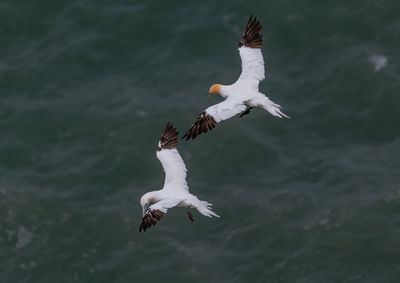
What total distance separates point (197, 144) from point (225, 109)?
20846mm

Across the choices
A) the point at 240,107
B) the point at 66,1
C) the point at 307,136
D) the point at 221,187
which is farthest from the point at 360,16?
the point at 240,107

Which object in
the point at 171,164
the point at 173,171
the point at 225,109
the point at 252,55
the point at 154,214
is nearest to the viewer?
the point at 154,214

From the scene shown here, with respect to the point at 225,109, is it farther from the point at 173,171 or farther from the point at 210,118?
the point at 173,171

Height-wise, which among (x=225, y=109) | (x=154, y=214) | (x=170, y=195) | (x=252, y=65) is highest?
(x=252, y=65)

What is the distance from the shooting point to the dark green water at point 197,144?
4706 cm

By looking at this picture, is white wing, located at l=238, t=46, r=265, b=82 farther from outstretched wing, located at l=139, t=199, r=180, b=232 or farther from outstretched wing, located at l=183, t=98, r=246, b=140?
outstretched wing, located at l=139, t=199, r=180, b=232

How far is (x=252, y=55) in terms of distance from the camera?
33125 millimetres

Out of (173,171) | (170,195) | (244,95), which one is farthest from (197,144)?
(244,95)

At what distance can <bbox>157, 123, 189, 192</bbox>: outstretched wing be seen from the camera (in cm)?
3275

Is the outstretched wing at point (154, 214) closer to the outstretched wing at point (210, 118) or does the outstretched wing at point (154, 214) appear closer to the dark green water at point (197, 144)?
the outstretched wing at point (210, 118)

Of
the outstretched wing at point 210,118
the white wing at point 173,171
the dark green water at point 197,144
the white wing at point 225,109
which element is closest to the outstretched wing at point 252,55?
the white wing at point 225,109

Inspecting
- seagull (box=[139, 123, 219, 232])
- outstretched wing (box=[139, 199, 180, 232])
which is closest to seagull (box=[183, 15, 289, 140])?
seagull (box=[139, 123, 219, 232])

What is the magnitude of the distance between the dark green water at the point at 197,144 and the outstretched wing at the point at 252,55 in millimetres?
14690

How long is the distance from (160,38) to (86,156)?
7990 mm
